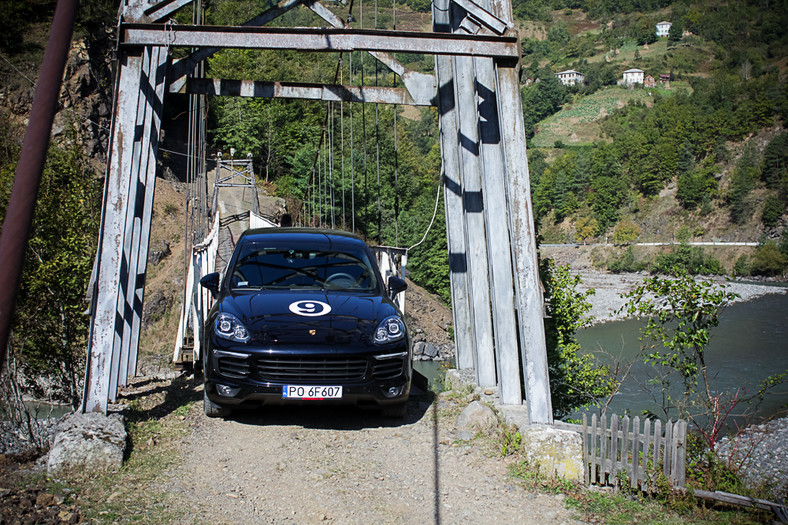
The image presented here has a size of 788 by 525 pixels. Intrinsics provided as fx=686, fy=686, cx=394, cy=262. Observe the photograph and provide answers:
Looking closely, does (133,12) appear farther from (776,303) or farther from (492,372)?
(776,303)

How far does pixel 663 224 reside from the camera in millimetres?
107562

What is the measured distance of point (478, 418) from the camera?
6.21 m

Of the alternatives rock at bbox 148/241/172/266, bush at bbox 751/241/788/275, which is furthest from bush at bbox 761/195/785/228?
rock at bbox 148/241/172/266

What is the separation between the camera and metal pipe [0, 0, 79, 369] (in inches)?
64.2

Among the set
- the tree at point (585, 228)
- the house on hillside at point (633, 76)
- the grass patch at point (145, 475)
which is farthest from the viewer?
the house on hillside at point (633, 76)

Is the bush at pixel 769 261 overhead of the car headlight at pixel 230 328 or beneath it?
overhead

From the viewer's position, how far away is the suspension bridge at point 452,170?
568cm

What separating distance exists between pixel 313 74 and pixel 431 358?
30853 mm

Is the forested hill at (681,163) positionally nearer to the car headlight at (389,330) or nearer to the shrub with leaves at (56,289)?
the shrub with leaves at (56,289)

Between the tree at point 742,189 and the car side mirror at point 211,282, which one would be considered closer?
the car side mirror at point 211,282

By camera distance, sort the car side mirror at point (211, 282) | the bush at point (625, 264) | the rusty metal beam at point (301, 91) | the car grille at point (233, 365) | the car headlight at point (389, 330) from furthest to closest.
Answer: the bush at point (625, 264) < the rusty metal beam at point (301, 91) < the car side mirror at point (211, 282) < the car headlight at point (389, 330) < the car grille at point (233, 365)

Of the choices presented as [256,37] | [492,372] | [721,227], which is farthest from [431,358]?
[721,227]

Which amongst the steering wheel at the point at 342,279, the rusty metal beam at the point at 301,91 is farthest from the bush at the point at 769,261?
the steering wheel at the point at 342,279

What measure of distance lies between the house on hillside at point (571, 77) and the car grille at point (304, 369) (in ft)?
625
